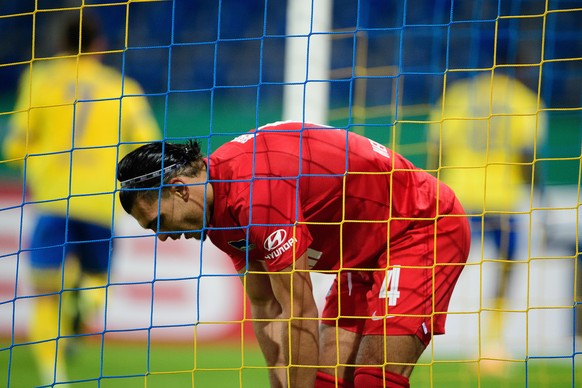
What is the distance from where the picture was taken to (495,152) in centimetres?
630

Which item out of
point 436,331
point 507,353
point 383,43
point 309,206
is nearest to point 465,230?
point 436,331

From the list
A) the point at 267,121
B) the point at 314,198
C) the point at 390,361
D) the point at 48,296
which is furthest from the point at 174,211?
the point at 267,121

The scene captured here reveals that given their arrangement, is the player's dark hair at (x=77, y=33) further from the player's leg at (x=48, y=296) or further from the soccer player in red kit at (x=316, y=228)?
the soccer player in red kit at (x=316, y=228)

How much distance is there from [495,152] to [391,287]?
3.11 m

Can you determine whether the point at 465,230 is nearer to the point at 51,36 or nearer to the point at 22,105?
the point at 22,105

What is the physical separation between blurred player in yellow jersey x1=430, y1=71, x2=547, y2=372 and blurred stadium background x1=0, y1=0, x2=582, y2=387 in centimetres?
15

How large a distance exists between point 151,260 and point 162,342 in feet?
1.90

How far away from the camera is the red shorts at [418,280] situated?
3389 mm

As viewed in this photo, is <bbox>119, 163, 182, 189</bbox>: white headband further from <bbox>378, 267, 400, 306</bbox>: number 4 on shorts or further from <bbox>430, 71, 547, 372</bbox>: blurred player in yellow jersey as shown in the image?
<bbox>430, 71, 547, 372</bbox>: blurred player in yellow jersey

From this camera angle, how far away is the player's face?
3.22 meters

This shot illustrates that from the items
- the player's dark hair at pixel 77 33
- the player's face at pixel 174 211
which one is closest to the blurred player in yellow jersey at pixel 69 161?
the player's dark hair at pixel 77 33

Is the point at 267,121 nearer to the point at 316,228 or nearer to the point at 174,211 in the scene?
the point at 316,228

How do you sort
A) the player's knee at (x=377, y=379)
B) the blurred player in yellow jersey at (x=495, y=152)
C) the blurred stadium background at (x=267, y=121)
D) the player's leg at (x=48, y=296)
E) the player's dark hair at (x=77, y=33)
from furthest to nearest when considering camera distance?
the blurred player in yellow jersey at (x=495, y=152) < the blurred stadium background at (x=267, y=121) < the player's dark hair at (x=77, y=33) < the player's leg at (x=48, y=296) < the player's knee at (x=377, y=379)

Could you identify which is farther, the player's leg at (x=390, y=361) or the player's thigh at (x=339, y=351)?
the player's thigh at (x=339, y=351)
